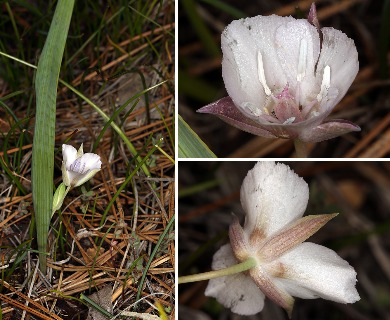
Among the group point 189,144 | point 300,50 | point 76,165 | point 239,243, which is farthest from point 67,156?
point 300,50

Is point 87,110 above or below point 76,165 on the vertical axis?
below

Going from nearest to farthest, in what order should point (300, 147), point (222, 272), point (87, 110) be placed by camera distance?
point (222, 272)
point (300, 147)
point (87, 110)

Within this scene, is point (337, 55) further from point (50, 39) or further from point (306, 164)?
point (306, 164)

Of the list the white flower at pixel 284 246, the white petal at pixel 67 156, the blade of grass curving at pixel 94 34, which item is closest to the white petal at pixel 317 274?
the white flower at pixel 284 246

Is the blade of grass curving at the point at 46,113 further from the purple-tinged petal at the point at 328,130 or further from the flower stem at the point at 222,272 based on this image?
the purple-tinged petal at the point at 328,130

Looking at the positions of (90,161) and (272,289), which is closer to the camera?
(272,289)

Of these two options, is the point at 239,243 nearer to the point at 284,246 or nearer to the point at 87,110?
the point at 284,246

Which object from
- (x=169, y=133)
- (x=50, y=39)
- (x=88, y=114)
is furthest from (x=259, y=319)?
(x=50, y=39)

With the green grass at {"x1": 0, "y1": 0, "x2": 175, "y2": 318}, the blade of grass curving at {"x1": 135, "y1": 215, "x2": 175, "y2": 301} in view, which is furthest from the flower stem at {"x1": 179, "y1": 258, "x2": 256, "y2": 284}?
the green grass at {"x1": 0, "y1": 0, "x2": 175, "y2": 318}
